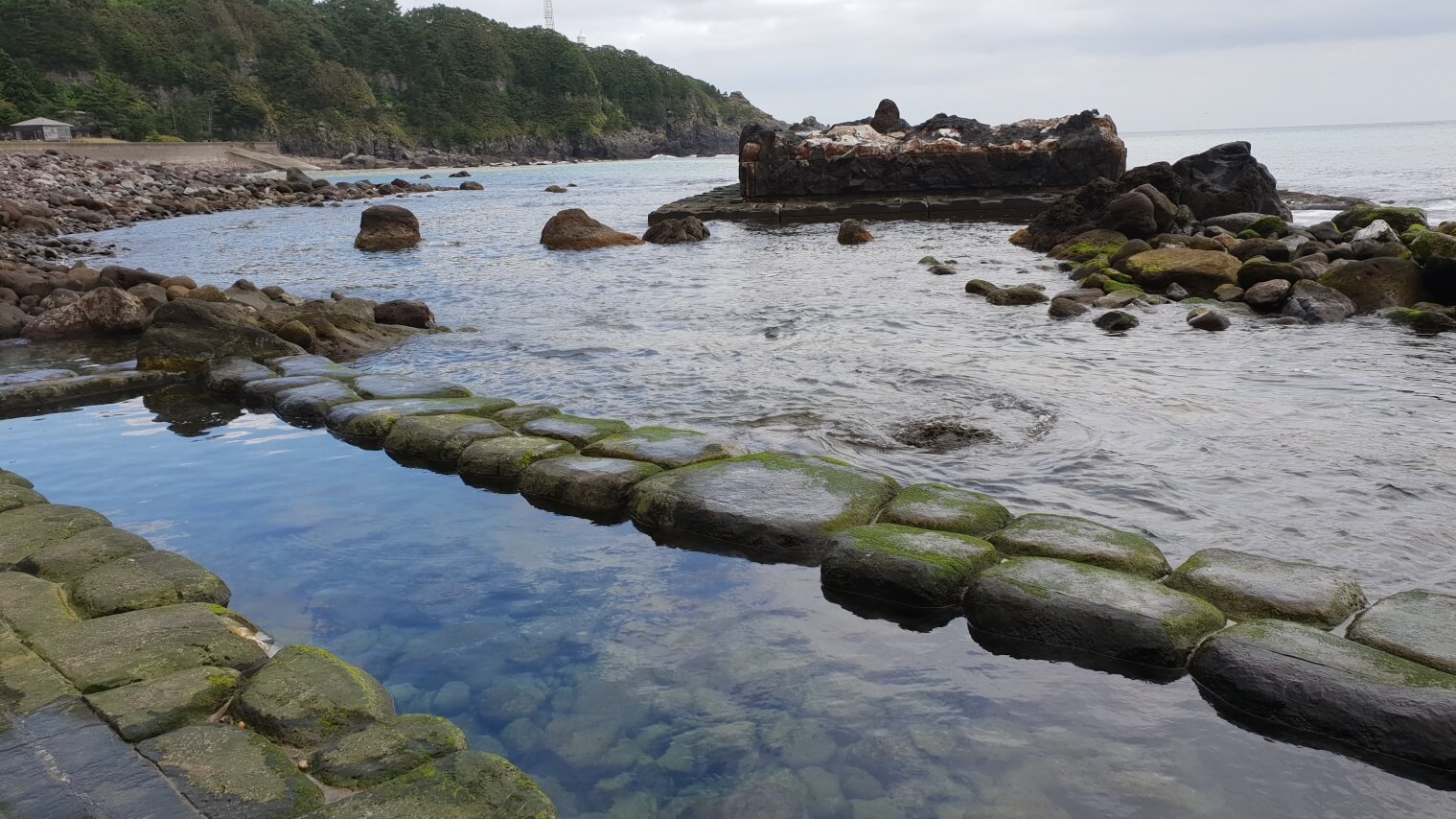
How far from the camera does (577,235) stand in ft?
70.0

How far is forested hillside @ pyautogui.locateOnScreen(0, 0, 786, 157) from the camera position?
71562 mm

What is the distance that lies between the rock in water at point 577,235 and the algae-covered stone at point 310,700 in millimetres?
18574

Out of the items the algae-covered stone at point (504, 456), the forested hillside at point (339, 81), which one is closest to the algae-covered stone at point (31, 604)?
the algae-covered stone at point (504, 456)

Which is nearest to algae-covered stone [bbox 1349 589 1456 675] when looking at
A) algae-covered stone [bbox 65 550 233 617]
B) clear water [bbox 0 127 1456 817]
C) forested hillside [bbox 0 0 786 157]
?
clear water [bbox 0 127 1456 817]

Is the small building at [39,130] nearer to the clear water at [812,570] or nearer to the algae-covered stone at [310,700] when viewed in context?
the clear water at [812,570]

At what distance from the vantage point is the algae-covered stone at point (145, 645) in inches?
114

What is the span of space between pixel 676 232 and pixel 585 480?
18.7m

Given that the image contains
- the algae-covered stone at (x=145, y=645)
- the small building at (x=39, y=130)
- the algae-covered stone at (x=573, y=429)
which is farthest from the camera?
the small building at (x=39, y=130)

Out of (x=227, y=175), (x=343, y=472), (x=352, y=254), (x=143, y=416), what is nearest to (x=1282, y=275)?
(x=343, y=472)

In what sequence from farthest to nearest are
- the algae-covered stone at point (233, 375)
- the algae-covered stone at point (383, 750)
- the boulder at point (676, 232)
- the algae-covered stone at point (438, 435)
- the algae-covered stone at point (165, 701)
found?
the boulder at point (676, 232) → the algae-covered stone at point (233, 375) → the algae-covered stone at point (438, 435) → the algae-covered stone at point (165, 701) → the algae-covered stone at point (383, 750)

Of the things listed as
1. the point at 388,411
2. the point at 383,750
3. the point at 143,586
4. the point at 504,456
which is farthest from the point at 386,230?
the point at 383,750

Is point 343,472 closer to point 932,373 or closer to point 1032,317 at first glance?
point 932,373

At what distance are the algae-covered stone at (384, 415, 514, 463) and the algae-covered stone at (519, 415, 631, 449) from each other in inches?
8.0

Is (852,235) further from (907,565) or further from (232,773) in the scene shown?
(232,773)
